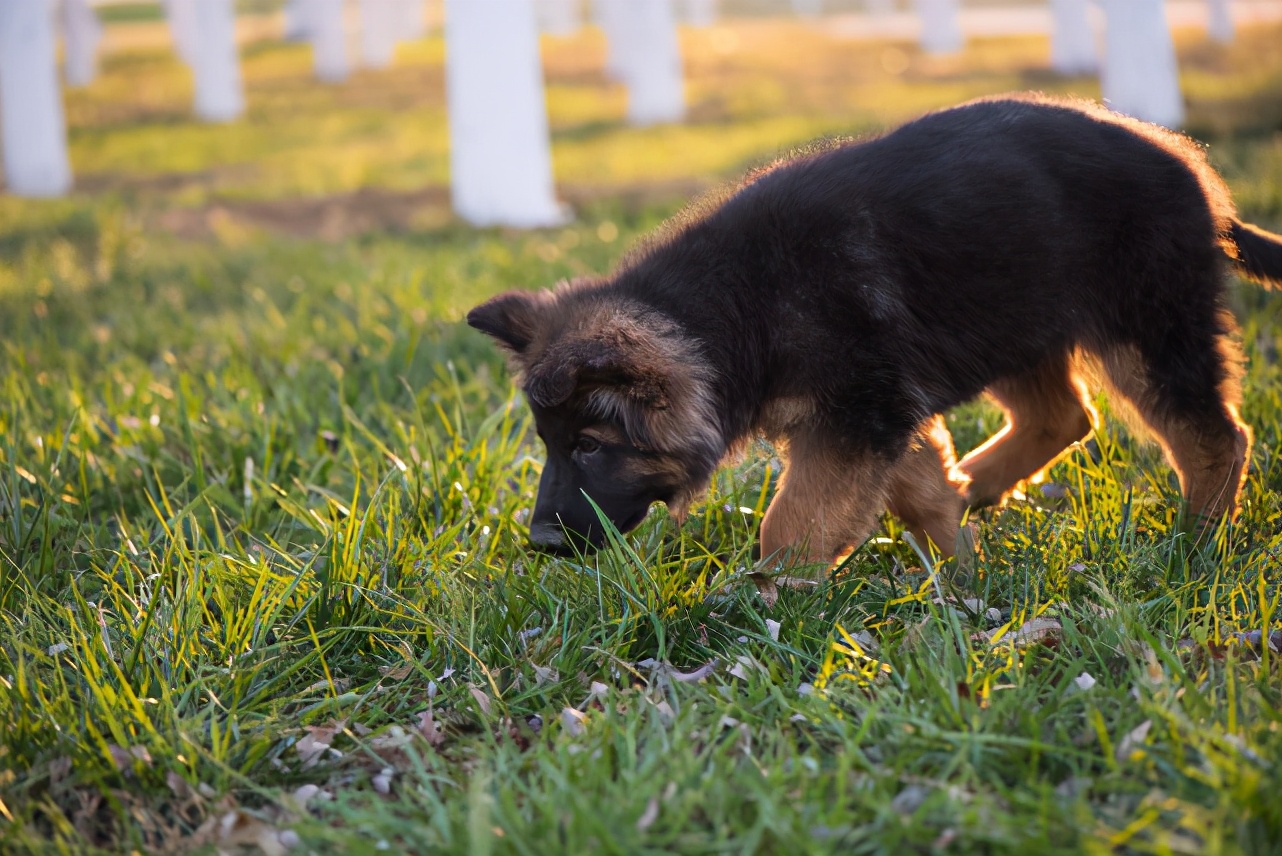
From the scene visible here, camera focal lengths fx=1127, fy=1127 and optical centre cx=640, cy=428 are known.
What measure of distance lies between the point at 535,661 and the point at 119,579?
1710mm

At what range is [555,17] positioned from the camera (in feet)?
135

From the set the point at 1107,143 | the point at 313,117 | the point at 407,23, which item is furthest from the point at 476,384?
the point at 407,23

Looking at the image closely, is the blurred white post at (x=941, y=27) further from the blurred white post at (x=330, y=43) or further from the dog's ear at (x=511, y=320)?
the dog's ear at (x=511, y=320)

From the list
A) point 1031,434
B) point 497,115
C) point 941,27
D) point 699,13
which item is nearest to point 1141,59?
point 497,115

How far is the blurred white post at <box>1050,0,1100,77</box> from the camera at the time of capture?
859 inches

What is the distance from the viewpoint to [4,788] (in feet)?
9.29

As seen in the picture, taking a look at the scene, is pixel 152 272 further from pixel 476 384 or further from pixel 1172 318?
pixel 1172 318

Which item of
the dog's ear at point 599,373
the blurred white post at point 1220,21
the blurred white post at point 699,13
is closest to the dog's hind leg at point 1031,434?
the dog's ear at point 599,373

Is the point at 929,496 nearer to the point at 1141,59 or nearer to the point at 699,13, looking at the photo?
the point at 1141,59

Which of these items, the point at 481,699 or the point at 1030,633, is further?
the point at 1030,633

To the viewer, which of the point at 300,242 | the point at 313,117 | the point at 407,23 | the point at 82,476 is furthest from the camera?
the point at 407,23

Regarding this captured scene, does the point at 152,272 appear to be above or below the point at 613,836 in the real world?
above

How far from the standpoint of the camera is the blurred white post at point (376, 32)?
32.8m

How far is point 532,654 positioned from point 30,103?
15.1m
